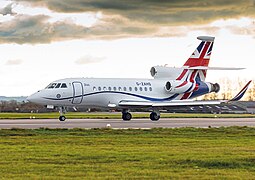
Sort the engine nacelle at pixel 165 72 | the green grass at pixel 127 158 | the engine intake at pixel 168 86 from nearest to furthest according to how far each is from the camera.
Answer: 1. the green grass at pixel 127 158
2. the engine intake at pixel 168 86
3. the engine nacelle at pixel 165 72

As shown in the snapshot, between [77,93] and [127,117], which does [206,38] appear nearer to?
[127,117]

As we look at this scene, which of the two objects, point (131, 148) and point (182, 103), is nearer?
point (131, 148)

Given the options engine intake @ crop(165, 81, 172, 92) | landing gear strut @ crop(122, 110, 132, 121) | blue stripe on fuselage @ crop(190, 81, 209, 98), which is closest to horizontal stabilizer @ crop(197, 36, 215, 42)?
blue stripe on fuselage @ crop(190, 81, 209, 98)

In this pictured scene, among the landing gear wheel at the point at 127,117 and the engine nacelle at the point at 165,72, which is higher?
the engine nacelle at the point at 165,72

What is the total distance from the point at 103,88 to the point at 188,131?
20.8 metres

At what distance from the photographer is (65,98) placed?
176 ft

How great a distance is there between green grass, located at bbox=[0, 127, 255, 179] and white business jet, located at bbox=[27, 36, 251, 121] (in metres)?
22.3

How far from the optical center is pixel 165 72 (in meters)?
62.6

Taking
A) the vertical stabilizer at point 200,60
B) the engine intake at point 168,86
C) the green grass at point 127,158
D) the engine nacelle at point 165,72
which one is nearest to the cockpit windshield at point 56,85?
the engine intake at point 168,86

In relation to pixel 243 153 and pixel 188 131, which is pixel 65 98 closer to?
pixel 188 131

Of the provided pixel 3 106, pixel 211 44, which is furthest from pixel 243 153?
pixel 3 106

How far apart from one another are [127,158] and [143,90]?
40.0 metres

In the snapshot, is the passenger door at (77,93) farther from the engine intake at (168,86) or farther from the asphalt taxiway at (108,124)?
the engine intake at (168,86)

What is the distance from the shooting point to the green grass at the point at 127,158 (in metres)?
16.5
